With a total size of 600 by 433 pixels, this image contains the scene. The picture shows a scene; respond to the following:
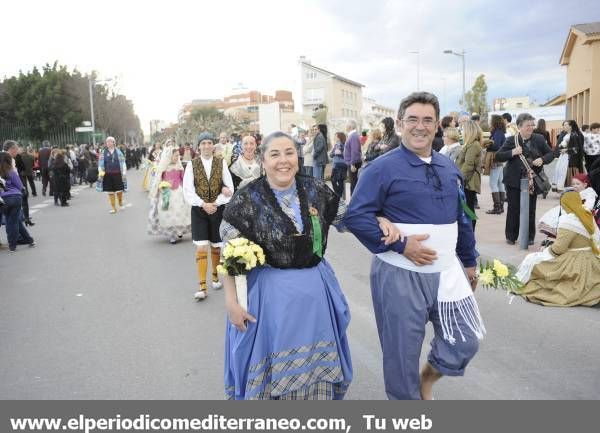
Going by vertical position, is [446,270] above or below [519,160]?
below

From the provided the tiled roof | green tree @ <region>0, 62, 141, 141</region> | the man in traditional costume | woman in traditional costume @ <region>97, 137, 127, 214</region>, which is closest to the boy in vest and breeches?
the man in traditional costume

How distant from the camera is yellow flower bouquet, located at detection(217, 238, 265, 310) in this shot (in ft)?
9.66

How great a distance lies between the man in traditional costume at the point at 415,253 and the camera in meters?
3.05

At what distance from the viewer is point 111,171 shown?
15445 mm

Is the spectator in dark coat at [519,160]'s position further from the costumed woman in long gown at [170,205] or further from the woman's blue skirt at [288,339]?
the woman's blue skirt at [288,339]

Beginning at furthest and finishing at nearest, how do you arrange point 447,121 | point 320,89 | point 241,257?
1. point 320,89
2. point 447,121
3. point 241,257

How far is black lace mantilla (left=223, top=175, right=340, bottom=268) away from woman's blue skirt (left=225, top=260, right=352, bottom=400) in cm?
7

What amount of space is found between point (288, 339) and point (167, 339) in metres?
2.56

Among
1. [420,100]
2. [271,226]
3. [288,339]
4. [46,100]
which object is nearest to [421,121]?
[420,100]

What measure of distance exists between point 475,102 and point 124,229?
2151 inches

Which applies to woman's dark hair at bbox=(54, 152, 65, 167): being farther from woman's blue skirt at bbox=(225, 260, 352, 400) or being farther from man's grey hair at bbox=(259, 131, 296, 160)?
woman's blue skirt at bbox=(225, 260, 352, 400)

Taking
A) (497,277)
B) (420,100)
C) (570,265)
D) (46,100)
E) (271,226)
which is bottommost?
(570,265)

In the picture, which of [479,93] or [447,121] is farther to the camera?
[479,93]

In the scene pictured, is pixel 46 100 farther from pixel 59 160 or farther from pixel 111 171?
pixel 111 171
